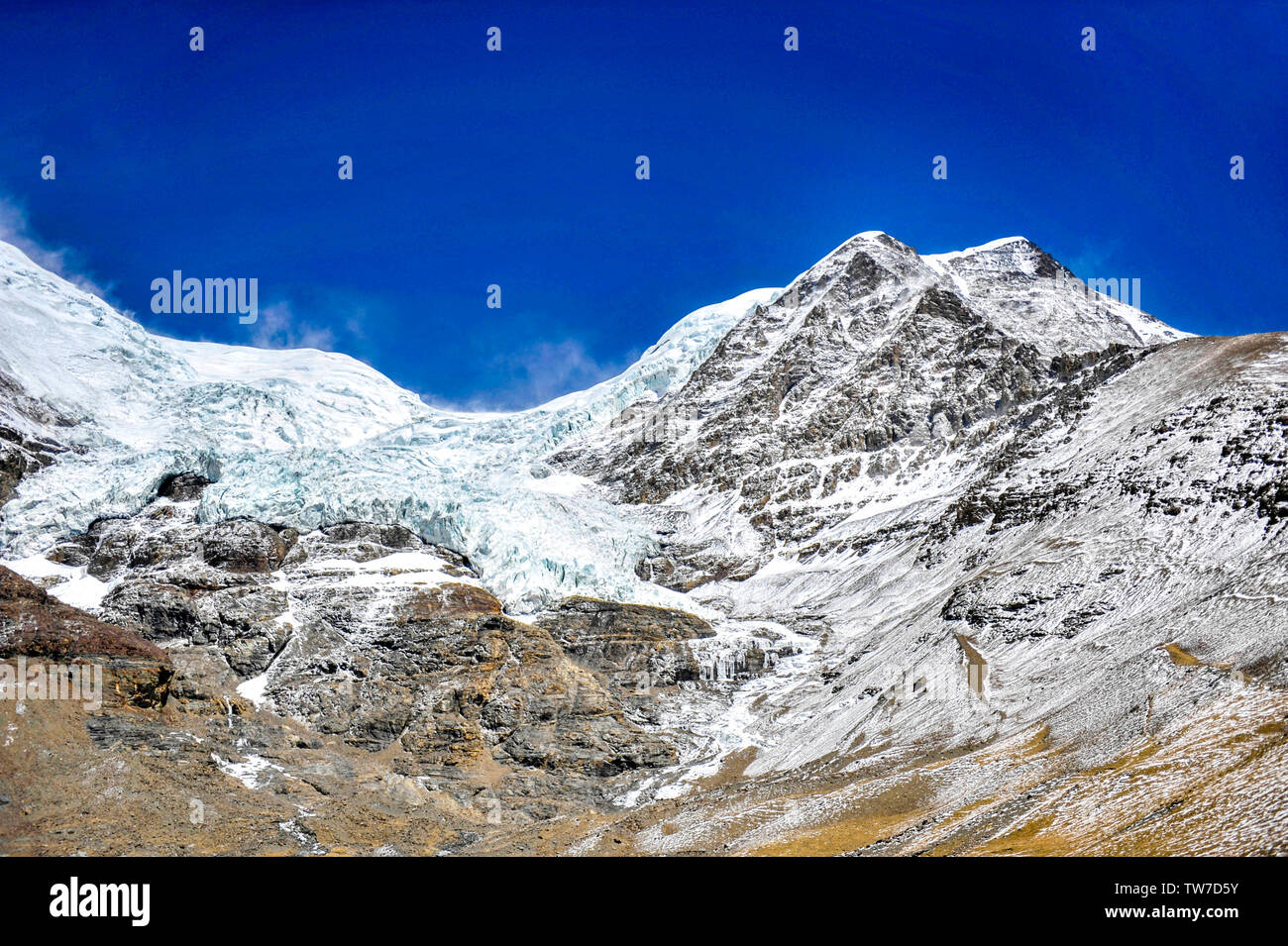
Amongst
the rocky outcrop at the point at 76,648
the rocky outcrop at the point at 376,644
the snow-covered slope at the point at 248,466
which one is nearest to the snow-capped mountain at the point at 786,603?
the rocky outcrop at the point at 376,644

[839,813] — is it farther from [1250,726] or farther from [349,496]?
[349,496]

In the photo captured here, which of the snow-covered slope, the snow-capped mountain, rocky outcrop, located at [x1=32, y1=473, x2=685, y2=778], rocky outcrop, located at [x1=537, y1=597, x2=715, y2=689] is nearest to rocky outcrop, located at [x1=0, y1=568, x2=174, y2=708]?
rocky outcrop, located at [x1=32, y1=473, x2=685, y2=778]

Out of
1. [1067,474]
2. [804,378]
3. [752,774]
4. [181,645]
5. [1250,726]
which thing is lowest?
[752,774]

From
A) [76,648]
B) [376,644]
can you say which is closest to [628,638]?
[376,644]

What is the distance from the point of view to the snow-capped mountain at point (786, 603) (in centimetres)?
5238

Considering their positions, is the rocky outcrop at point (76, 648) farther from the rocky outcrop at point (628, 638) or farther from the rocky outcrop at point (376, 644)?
the rocky outcrop at point (628, 638)

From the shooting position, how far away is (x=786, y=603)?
12106 centimetres

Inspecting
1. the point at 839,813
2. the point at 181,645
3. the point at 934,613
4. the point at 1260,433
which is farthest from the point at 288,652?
the point at 1260,433

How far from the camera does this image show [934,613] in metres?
91.2

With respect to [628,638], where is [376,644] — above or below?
above

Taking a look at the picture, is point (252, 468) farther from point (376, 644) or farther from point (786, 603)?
point (786, 603)

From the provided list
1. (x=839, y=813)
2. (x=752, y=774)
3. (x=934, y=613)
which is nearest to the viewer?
(x=839, y=813)

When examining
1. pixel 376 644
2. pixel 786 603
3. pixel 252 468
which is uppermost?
pixel 252 468
